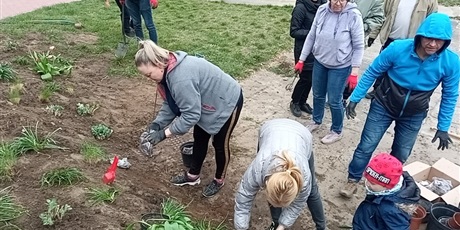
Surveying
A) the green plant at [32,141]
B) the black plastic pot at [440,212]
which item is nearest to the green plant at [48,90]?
the green plant at [32,141]

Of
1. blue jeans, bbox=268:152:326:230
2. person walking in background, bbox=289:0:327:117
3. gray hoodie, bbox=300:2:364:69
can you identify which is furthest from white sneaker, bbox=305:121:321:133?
blue jeans, bbox=268:152:326:230

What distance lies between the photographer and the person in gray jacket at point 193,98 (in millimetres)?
3125

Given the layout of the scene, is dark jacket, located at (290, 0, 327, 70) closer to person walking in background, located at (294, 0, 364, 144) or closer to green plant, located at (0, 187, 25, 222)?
person walking in background, located at (294, 0, 364, 144)

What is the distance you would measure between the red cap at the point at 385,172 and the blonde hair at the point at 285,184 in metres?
0.54

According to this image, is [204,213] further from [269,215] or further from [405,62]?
[405,62]

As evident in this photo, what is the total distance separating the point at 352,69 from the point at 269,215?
5.39 feet

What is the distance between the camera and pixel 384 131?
3.94m

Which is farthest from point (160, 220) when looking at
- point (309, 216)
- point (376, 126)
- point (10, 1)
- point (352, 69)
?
point (10, 1)

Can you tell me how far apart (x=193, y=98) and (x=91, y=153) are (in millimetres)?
1343

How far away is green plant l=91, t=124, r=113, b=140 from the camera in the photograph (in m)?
4.59

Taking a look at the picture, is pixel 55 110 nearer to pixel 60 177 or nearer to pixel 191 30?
pixel 60 177

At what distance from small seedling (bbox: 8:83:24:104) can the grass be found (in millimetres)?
1544

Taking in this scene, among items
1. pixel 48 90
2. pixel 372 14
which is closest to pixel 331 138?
pixel 372 14

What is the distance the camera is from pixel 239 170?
4.50 metres
